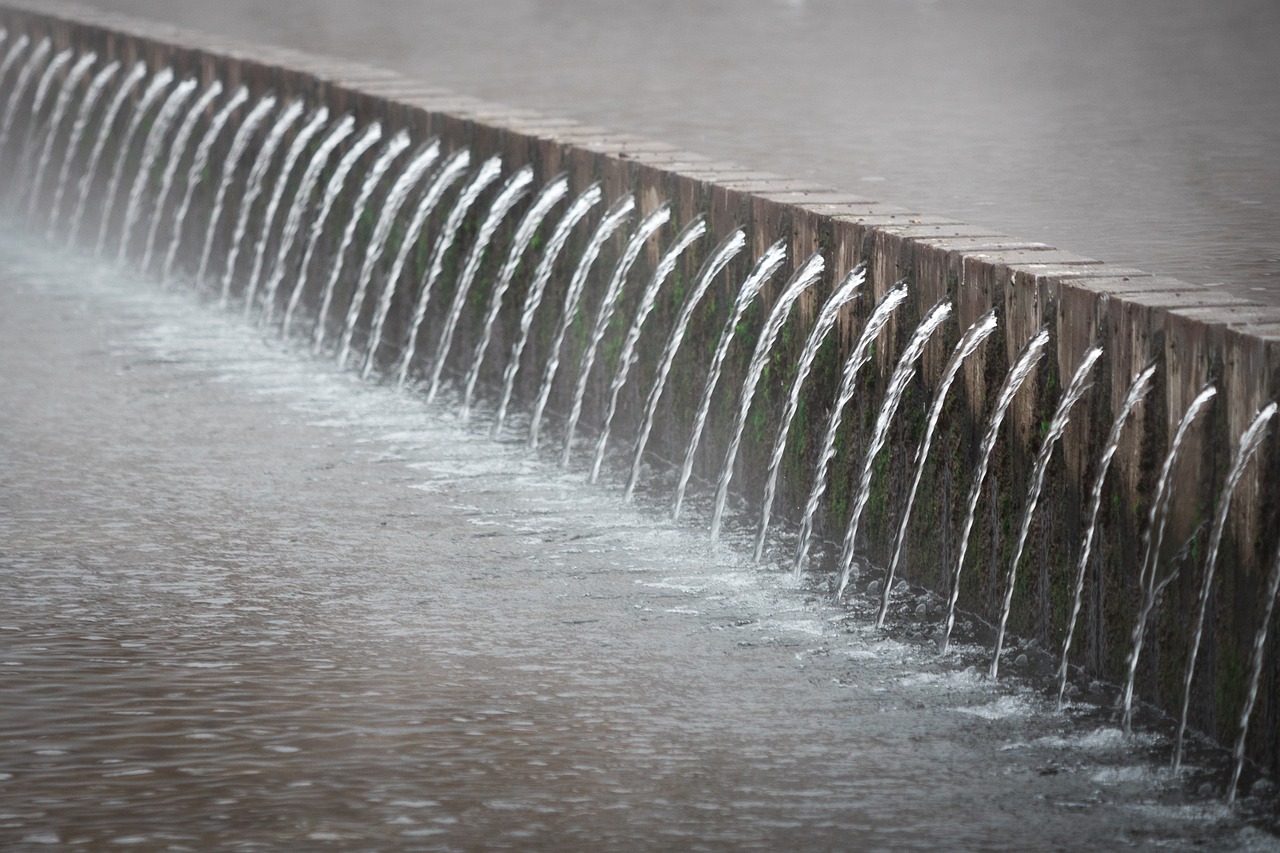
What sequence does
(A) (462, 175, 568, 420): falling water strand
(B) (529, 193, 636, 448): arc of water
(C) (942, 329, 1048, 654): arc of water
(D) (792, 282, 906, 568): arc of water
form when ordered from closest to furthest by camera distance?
(C) (942, 329, 1048, 654): arc of water < (D) (792, 282, 906, 568): arc of water < (B) (529, 193, 636, 448): arc of water < (A) (462, 175, 568, 420): falling water strand

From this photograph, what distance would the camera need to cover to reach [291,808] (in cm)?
507

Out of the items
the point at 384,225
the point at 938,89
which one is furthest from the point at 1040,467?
the point at 938,89

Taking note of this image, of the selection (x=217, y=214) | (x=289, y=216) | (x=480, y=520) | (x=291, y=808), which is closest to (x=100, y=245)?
(x=217, y=214)

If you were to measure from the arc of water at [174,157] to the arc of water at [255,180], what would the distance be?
2.89 ft

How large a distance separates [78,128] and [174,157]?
6.60 feet

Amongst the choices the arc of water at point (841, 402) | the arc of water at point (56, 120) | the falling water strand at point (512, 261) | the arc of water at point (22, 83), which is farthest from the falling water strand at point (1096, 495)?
the arc of water at point (22, 83)

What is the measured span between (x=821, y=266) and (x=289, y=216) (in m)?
5.43

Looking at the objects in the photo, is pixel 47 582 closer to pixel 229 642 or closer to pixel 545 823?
pixel 229 642

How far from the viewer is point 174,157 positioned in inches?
557

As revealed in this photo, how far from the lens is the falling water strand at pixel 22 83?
16812 mm

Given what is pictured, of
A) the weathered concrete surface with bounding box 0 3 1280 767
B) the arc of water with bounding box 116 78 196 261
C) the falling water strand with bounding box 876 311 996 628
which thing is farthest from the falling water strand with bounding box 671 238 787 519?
the arc of water with bounding box 116 78 196 261

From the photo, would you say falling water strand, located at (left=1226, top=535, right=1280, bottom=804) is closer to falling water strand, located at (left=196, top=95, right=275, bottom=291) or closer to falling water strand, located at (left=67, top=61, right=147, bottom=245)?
falling water strand, located at (left=196, top=95, right=275, bottom=291)

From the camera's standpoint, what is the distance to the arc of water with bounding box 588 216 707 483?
29.0 feet

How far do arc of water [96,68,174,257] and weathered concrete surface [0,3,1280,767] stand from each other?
519 centimetres
